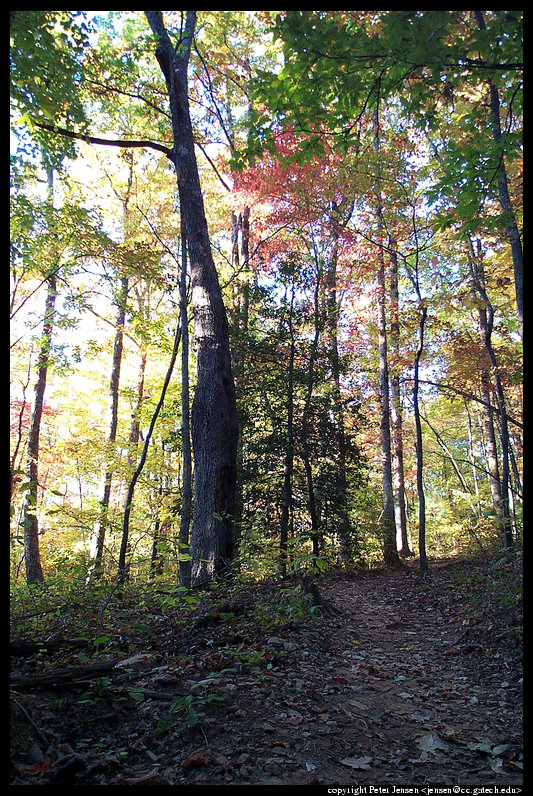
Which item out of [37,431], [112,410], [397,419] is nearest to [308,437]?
[397,419]

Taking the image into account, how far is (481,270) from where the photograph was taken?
8.71 meters

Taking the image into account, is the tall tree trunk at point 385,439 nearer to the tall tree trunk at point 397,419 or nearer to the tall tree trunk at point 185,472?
the tall tree trunk at point 397,419

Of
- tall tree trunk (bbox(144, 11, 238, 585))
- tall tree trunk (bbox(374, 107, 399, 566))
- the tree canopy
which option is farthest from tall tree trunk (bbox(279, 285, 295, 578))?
tall tree trunk (bbox(374, 107, 399, 566))

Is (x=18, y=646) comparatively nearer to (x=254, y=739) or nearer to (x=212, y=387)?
(x=254, y=739)

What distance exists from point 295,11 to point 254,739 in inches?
169

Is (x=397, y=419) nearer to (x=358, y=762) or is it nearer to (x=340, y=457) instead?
(x=340, y=457)

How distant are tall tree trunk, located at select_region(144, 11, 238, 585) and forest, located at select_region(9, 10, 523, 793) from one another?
4 cm

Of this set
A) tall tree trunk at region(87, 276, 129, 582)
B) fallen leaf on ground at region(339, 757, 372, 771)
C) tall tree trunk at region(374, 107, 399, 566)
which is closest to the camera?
fallen leaf on ground at region(339, 757, 372, 771)

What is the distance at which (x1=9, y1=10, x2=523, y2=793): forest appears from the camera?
250 centimetres

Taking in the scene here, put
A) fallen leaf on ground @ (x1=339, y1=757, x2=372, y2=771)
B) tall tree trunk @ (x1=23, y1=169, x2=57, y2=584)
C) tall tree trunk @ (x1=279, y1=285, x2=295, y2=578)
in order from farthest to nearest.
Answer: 1. tall tree trunk @ (x1=23, y1=169, x2=57, y2=584)
2. tall tree trunk @ (x1=279, y1=285, x2=295, y2=578)
3. fallen leaf on ground @ (x1=339, y1=757, x2=372, y2=771)

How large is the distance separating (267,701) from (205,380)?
453 centimetres

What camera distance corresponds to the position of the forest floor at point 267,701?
2148mm

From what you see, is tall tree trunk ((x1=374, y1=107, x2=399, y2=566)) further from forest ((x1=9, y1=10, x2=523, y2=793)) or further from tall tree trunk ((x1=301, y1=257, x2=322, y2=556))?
tall tree trunk ((x1=301, y1=257, x2=322, y2=556))

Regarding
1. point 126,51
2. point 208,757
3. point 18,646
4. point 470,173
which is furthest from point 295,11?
point 126,51
